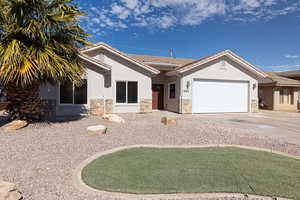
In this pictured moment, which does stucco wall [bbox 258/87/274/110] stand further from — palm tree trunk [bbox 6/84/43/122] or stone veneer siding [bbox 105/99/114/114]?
palm tree trunk [bbox 6/84/43/122]

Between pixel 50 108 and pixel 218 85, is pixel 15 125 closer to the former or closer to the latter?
pixel 50 108

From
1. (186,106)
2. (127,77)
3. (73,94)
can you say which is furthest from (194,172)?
(186,106)

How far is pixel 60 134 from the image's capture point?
6262mm

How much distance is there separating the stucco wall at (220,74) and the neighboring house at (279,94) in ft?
13.2

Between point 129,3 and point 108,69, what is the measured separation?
5394 mm

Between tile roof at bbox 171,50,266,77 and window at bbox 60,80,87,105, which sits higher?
tile roof at bbox 171,50,266,77

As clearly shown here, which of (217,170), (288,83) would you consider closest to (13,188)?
(217,170)

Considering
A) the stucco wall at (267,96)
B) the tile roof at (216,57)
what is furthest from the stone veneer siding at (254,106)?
the stucco wall at (267,96)

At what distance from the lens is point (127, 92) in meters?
12.6

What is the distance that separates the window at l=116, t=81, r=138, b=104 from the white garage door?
16.2ft

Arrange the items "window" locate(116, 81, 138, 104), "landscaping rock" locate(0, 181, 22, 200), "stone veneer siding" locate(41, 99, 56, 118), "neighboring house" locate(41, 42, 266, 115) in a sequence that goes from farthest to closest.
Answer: "window" locate(116, 81, 138, 104)
"neighboring house" locate(41, 42, 266, 115)
"stone veneer siding" locate(41, 99, 56, 118)
"landscaping rock" locate(0, 181, 22, 200)

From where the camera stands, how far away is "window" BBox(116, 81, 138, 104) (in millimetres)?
12406

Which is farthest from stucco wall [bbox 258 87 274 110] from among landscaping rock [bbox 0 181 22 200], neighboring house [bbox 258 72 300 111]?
landscaping rock [bbox 0 181 22 200]

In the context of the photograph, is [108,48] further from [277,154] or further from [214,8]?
[277,154]
